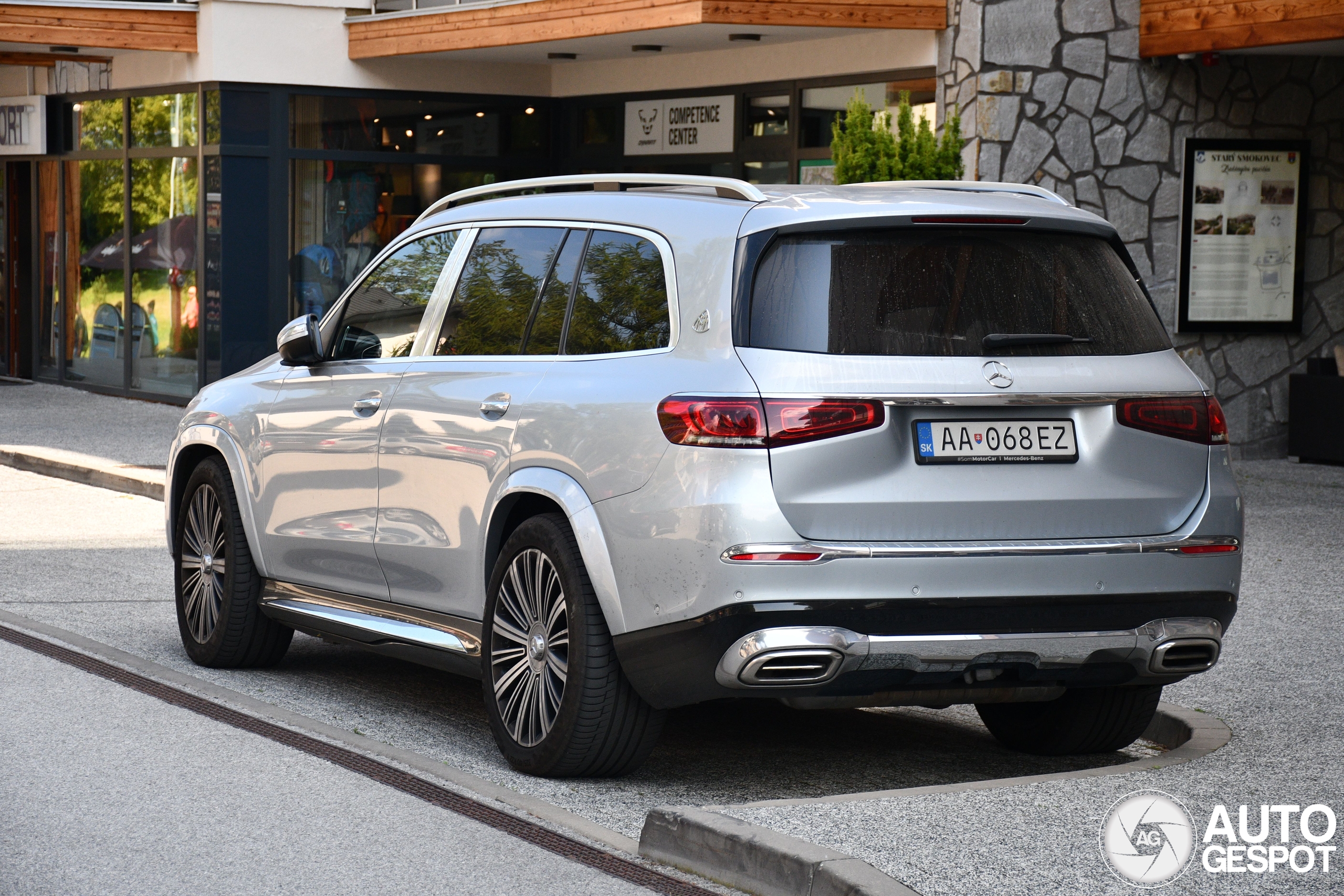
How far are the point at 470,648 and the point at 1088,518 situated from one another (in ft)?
6.74

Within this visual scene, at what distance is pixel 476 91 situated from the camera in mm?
20625

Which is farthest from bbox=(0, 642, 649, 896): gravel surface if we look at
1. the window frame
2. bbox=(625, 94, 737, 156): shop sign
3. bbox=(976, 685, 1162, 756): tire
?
bbox=(625, 94, 737, 156): shop sign

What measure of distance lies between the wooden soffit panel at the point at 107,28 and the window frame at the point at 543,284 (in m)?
13.2

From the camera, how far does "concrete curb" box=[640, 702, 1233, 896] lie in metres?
4.21

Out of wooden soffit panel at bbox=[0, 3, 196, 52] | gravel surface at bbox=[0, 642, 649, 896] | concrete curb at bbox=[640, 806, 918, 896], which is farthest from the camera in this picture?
wooden soffit panel at bbox=[0, 3, 196, 52]

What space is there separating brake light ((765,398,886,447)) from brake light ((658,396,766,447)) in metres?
0.03

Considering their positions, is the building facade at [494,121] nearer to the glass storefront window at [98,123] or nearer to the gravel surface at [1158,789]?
the glass storefront window at [98,123]

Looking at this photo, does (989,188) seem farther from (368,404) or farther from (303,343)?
(303,343)

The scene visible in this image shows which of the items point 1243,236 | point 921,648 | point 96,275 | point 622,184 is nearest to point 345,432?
point 622,184

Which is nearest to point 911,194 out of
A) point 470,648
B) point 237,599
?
point 470,648

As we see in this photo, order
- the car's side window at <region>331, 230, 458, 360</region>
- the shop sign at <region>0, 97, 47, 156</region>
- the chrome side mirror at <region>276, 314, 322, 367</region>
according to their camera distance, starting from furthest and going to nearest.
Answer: the shop sign at <region>0, 97, 47, 156</region>
the chrome side mirror at <region>276, 314, 322, 367</region>
the car's side window at <region>331, 230, 458, 360</region>

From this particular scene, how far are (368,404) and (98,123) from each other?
54.9 ft

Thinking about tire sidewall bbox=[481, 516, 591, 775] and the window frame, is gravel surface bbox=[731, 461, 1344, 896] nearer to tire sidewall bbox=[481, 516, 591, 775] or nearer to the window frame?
tire sidewall bbox=[481, 516, 591, 775]

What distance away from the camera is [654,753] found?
6137 mm
